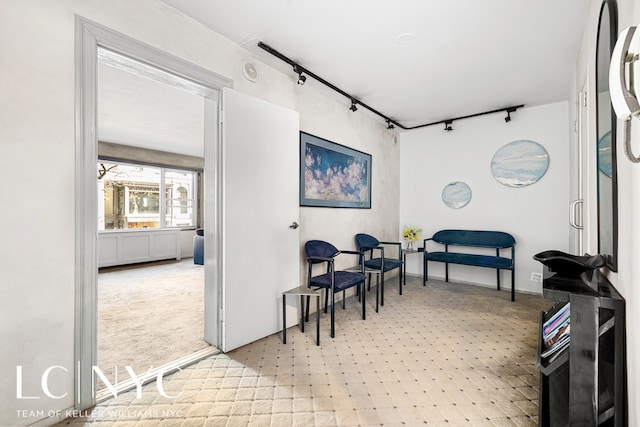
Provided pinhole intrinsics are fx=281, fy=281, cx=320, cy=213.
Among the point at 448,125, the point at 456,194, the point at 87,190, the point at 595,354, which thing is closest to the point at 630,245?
the point at 595,354

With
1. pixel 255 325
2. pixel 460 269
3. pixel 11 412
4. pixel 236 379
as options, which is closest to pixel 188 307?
pixel 255 325

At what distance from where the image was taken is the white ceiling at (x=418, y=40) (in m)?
2.11

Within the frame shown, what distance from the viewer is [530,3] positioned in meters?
2.06

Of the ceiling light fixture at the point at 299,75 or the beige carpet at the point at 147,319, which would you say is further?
the ceiling light fixture at the point at 299,75

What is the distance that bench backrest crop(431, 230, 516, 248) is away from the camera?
417cm

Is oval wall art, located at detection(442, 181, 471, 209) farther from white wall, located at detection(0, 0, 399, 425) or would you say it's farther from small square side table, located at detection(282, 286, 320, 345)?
white wall, located at detection(0, 0, 399, 425)

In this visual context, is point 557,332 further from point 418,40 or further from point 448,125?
point 448,125

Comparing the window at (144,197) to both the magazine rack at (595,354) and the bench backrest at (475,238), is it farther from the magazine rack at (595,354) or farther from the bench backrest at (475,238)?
the magazine rack at (595,354)

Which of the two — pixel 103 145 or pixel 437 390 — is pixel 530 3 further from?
pixel 103 145

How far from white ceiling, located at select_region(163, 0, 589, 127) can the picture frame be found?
76 centimetres

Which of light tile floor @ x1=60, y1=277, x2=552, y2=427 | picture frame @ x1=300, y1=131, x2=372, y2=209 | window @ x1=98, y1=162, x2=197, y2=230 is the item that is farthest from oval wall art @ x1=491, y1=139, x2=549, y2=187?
window @ x1=98, y1=162, x2=197, y2=230

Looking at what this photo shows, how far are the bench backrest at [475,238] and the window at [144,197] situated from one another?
246 inches

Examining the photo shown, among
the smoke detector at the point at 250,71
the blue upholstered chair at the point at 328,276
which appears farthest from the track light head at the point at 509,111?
the smoke detector at the point at 250,71

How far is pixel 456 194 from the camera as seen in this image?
472 cm
